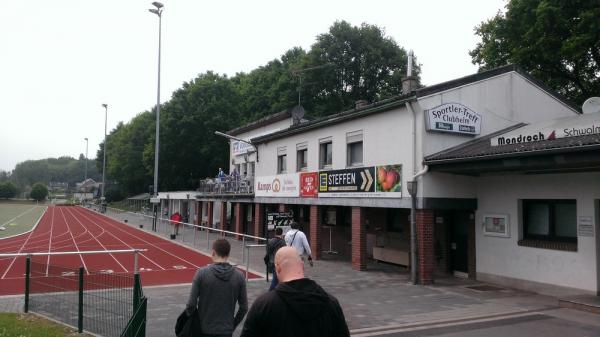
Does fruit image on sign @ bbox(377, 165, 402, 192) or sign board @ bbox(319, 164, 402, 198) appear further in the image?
sign board @ bbox(319, 164, 402, 198)

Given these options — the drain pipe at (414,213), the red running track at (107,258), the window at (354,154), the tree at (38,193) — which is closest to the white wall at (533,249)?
the drain pipe at (414,213)

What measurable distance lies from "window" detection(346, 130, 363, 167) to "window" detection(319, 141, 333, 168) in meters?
1.52

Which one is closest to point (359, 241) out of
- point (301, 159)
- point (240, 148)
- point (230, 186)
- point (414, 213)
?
point (414, 213)

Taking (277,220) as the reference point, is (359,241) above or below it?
below

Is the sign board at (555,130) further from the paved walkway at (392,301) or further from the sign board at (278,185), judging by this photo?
the sign board at (278,185)

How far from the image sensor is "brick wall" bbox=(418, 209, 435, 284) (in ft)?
45.2

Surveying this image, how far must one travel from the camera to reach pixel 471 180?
48.8 feet

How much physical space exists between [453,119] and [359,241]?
17.2 feet

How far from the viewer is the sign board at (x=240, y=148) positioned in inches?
1222

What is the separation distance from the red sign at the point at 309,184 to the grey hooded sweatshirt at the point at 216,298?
48.0 ft

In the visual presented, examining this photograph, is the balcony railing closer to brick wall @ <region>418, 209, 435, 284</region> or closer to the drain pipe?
the drain pipe

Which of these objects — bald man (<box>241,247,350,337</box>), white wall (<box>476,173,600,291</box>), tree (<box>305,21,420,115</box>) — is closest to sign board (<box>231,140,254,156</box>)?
tree (<box>305,21,420,115</box>)

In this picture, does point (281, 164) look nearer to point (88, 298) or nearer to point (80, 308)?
point (88, 298)

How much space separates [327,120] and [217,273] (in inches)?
571
